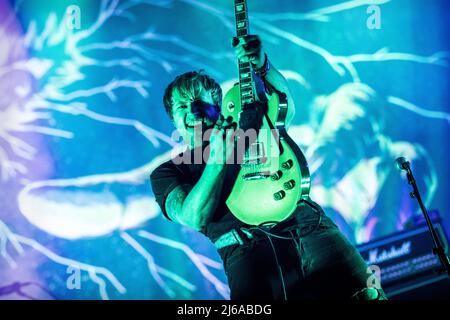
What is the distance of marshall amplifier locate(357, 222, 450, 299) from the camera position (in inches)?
131

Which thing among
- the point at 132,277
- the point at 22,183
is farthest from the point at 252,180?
the point at 22,183

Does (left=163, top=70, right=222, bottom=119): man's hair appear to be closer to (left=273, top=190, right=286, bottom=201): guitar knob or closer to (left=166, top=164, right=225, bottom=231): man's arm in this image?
(left=166, top=164, right=225, bottom=231): man's arm

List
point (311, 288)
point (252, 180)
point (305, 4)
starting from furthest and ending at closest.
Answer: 1. point (305, 4)
2. point (252, 180)
3. point (311, 288)

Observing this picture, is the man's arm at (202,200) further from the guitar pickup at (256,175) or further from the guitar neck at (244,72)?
the guitar neck at (244,72)

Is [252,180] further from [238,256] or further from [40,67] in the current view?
[40,67]

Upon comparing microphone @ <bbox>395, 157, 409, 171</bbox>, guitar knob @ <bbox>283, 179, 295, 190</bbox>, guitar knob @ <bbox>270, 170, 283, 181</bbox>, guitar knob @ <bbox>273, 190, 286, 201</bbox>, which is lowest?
guitar knob @ <bbox>273, 190, 286, 201</bbox>

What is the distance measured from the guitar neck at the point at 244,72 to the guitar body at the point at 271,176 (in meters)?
0.09

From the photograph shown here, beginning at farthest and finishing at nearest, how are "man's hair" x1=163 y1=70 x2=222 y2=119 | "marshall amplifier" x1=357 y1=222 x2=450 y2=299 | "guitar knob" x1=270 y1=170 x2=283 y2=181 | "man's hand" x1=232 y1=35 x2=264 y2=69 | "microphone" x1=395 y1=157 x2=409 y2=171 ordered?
"marshall amplifier" x1=357 y1=222 x2=450 y2=299
"man's hair" x1=163 y1=70 x2=222 y2=119
"microphone" x1=395 y1=157 x2=409 y2=171
"man's hand" x1=232 y1=35 x2=264 y2=69
"guitar knob" x1=270 y1=170 x2=283 y2=181

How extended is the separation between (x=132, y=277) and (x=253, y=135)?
6.11 ft

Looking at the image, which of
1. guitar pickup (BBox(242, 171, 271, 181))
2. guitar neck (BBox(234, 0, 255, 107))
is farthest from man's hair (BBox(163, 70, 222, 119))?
guitar pickup (BBox(242, 171, 271, 181))

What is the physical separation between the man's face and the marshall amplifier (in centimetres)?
170

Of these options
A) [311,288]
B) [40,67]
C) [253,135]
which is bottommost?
[311,288]

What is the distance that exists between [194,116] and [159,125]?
3.94ft

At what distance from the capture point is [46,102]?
12.2 feet
